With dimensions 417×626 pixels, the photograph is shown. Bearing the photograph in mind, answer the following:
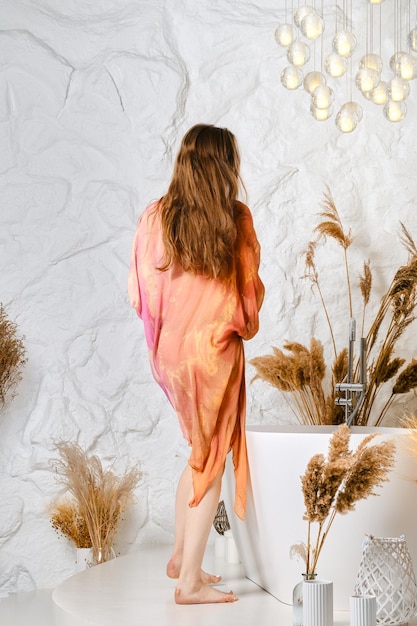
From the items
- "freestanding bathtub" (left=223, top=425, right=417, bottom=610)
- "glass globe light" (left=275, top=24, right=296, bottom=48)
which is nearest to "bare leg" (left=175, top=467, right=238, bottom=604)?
"freestanding bathtub" (left=223, top=425, right=417, bottom=610)

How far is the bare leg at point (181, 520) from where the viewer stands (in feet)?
9.57

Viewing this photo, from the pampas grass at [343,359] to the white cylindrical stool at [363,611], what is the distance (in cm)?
152

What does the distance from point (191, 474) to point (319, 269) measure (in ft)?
5.58

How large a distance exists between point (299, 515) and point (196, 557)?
35 cm

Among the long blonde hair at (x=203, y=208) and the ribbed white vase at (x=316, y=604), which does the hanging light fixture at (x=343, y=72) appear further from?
the ribbed white vase at (x=316, y=604)

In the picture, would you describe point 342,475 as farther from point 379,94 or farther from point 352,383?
point 379,94

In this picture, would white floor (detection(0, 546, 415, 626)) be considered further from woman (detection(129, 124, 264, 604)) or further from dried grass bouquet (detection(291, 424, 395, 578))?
dried grass bouquet (detection(291, 424, 395, 578))

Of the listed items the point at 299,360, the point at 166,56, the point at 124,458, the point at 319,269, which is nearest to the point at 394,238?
the point at 319,269

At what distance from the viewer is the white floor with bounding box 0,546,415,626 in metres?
2.61

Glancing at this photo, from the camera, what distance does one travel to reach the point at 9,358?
393 cm

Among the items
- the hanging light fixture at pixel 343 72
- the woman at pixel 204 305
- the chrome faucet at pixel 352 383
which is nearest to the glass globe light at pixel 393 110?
the hanging light fixture at pixel 343 72

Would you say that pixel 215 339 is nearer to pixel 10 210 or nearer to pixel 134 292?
pixel 134 292

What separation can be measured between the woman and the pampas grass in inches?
35.1

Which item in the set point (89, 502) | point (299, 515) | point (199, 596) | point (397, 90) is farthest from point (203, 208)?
point (89, 502)
